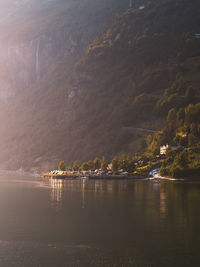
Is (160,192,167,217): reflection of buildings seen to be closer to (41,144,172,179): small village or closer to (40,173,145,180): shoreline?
(40,173,145,180): shoreline

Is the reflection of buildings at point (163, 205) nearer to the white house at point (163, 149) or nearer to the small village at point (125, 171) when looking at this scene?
the small village at point (125, 171)

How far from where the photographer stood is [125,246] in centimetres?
3691

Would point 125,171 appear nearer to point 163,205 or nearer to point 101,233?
point 163,205

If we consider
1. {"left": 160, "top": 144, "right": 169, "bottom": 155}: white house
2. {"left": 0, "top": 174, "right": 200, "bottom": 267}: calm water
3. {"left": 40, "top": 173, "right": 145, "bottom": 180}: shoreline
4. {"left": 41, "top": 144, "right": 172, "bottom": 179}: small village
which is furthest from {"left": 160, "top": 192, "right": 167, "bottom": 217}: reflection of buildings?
{"left": 160, "top": 144, "right": 169, "bottom": 155}: white house

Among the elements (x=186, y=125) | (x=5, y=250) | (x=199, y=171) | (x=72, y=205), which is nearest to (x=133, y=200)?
(x=72, y=205)

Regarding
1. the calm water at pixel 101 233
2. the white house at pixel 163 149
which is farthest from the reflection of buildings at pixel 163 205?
the white house at pixel 163 149

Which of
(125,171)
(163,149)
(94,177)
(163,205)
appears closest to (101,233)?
(163,205)

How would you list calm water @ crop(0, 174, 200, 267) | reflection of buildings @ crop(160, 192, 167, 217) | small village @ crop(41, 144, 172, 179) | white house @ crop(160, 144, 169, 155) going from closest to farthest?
Result: calm water @ crop(0, 174, 200, 267) < reflection of buildings @ crop(160, 192, 167, 217) < small village @ crop(41, 144, 172, 179) < white house @ crop(160, 144, 169, 155)

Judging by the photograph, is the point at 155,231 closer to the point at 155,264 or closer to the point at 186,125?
the point at 155,264

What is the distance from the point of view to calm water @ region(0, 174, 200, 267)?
3266 centimetres

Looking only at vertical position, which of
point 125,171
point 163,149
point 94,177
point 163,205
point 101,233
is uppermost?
point 163,149

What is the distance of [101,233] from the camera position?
139 feet

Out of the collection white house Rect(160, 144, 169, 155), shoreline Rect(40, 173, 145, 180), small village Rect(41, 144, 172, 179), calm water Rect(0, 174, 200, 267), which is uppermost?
white house Rect(160, 144, 169, 155)

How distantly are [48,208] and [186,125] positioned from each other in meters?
118
